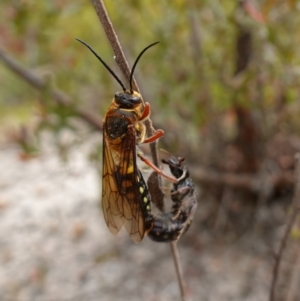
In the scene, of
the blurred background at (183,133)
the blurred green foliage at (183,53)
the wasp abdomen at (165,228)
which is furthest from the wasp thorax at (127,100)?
the blurred background at (183,133)

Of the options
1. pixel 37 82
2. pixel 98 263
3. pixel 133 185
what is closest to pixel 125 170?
pixel 133 185

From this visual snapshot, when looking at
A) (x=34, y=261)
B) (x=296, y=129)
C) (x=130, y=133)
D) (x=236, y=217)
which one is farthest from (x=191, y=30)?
(x=34, y=261)

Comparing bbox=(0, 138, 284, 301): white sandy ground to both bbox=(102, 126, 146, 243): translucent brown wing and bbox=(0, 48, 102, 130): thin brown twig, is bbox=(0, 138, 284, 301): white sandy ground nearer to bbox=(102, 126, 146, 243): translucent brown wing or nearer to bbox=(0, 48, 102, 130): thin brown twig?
bbox=(0, 48, 102, 130): thin brown twig

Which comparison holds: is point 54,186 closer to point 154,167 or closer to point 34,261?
point 34,261

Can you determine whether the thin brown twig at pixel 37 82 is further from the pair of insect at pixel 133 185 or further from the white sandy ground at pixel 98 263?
the pair of insect at pixel 133 185

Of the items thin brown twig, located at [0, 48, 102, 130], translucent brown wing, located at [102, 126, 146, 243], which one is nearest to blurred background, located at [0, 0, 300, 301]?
thin brown twig, located at [0, 48, 102, 130]

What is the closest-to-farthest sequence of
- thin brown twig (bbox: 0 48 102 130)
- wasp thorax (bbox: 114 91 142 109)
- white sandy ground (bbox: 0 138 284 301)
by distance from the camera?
wasp thorax (bbox: 114 91 142 109), thin brown twig (bbox: 0 48 102 130), white sandy ground (bbox: 0 138 284 301)

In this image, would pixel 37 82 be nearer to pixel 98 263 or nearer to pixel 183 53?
pixel 183 53
